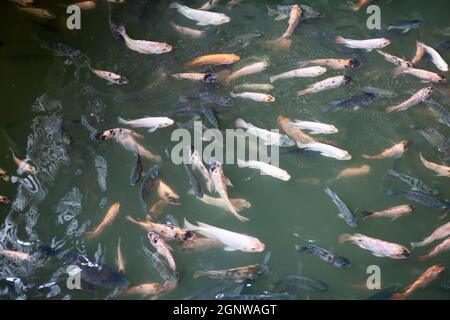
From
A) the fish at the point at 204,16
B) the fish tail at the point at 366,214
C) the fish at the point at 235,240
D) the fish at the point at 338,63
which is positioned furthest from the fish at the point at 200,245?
the fish at the point at 204,16

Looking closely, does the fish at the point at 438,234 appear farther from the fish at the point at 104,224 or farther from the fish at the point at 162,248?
the fish at the point at 104,224

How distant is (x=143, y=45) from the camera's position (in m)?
4.77

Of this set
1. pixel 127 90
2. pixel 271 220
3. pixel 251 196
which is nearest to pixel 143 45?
pixel 127 90

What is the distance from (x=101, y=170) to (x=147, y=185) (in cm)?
62

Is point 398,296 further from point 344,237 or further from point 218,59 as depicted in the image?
point 218,59

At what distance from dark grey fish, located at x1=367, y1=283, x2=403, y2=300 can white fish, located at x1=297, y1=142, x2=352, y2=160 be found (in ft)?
4.30

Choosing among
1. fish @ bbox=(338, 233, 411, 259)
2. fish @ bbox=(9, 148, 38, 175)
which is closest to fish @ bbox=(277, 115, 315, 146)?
fish @ bbox=(338, 233, 411, 259)

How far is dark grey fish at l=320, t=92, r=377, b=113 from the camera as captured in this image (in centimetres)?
467

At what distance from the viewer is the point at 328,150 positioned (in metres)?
4.47

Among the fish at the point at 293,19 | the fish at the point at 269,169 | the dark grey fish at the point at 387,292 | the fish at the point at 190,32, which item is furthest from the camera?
the fish at the point at 190,32

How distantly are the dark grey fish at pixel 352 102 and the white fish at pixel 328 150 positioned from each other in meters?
0.58

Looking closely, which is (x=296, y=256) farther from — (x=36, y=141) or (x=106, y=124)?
(x=36, y=141)

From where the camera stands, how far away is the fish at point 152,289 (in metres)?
4.07

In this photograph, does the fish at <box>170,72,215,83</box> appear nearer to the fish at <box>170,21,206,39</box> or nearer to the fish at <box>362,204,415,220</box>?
the fish at <box>170,21,206,39</box>
